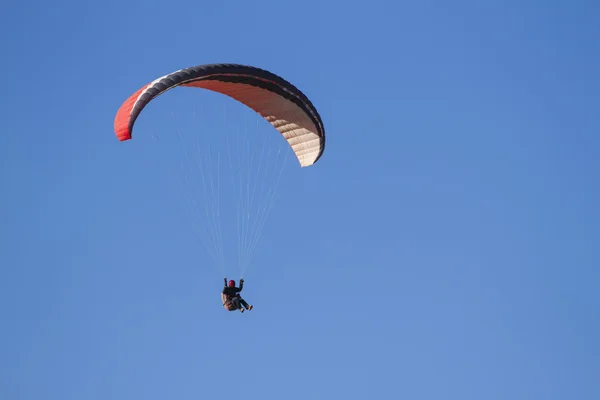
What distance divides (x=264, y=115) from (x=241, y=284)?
13.1 feet

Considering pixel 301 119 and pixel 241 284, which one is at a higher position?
pixel 301 119

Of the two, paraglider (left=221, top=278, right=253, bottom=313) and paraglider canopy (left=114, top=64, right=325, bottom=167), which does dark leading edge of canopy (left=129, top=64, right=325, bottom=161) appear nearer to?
paraglider canopy (left=114, top=64, right=325, bottom=167)

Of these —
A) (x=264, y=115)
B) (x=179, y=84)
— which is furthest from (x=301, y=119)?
(x=179, y=84)

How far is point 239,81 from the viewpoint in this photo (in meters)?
35.2

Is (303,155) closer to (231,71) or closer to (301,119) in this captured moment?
(301,119)

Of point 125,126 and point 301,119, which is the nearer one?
point 125,126

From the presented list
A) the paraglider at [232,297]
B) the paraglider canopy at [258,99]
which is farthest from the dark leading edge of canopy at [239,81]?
A: the paraglider at [232,297]

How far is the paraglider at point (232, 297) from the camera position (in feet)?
115

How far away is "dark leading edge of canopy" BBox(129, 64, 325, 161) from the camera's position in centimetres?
3353

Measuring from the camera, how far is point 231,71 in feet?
113

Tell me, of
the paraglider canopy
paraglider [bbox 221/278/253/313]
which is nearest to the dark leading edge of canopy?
the paraglider canopy

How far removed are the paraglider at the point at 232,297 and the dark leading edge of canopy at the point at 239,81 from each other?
11.8 feet

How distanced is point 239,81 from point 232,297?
4.24 m

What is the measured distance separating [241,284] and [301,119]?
3762mm
